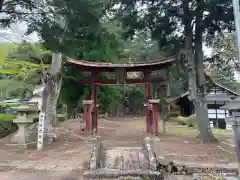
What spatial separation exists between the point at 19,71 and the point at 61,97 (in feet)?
21.1

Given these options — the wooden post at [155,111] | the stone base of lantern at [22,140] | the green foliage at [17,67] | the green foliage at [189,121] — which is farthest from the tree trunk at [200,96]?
the green foliage at [189,121]

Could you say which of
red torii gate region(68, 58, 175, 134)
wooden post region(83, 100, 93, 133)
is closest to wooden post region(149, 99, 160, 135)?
red torii gate region(68, 58, 175, 134)

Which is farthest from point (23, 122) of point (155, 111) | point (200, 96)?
point (200, 96)

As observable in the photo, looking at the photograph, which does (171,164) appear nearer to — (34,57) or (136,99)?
(34,57)

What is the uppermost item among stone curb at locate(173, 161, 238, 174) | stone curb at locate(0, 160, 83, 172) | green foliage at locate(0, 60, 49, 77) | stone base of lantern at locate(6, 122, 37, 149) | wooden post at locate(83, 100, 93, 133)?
green foliage at locate(0, 60, 49, 77)

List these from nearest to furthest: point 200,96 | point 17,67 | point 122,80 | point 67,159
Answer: point 67,159, point 200,96, point 17,67, point 122,80

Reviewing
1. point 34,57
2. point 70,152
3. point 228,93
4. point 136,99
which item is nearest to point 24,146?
point 70,152

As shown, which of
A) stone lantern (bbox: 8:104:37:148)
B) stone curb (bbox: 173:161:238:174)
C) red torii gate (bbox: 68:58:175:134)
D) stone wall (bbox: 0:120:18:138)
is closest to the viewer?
stone curb (bbox: 173:161:238:174)

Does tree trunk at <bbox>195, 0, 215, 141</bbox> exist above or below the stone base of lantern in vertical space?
above

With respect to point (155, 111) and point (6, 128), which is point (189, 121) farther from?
point (6, 128)

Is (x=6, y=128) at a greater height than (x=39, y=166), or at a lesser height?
greater

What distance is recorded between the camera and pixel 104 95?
21.4 m

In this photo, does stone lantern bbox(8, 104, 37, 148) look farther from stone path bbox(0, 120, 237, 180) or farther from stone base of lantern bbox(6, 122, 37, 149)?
stone path bbox(0, 120, 237, 180)

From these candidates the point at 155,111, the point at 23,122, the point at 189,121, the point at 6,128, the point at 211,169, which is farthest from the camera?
the point at 189,121
